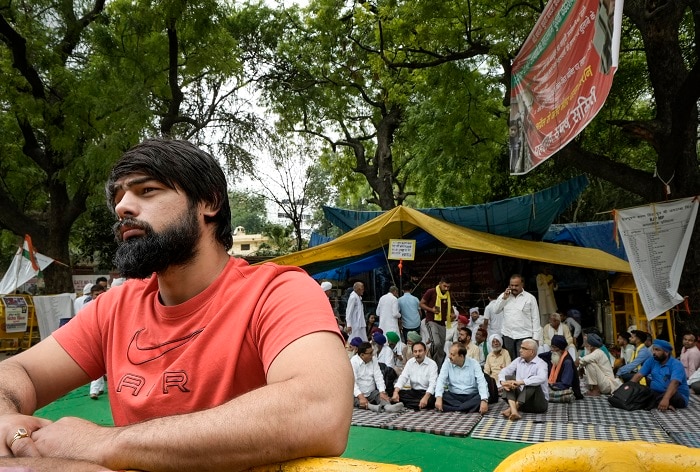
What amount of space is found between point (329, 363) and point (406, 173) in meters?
18.5

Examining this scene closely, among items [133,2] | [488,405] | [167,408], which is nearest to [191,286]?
[167,408]

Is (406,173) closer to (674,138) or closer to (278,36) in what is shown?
(278,36)

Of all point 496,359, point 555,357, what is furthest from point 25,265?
point 555,357

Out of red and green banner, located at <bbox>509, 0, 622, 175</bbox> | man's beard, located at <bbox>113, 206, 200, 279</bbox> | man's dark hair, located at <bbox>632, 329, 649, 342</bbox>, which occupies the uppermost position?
red and green banner, located at <bbox>509, 0, 622, 175</bbox>

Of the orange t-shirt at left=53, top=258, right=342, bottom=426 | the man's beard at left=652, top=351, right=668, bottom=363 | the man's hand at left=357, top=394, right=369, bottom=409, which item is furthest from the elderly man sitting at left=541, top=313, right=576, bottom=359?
the orange t-shirt at left=53, top=258, right=342, bottom=426

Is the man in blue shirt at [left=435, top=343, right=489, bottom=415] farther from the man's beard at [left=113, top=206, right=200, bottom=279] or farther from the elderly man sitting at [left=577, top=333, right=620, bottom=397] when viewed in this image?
the man's beard at [left=113, top=206, right=200, bottom=279]

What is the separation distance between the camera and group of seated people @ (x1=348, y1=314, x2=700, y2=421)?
7.08 metres

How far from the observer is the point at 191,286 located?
49.8 inches

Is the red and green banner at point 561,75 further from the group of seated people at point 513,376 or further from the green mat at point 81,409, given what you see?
the green mat at point 81,409

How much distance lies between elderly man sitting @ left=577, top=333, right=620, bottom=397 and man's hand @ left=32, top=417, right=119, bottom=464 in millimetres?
8607

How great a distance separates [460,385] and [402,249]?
9.66ft

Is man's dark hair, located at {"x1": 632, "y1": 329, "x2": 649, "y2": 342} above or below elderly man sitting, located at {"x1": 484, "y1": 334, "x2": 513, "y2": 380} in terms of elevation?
above

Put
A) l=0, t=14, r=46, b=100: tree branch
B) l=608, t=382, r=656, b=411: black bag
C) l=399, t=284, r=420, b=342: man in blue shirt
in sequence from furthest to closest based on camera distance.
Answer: l=0, t=14, r=46, b=100: tree branch
l=399, t=284, r=420, b=342: man in blue shirt
l=608, t=382, r=656, b=411: black bag

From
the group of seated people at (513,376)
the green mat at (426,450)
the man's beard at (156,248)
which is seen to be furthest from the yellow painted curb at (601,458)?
the group of seated people at (513,376)
